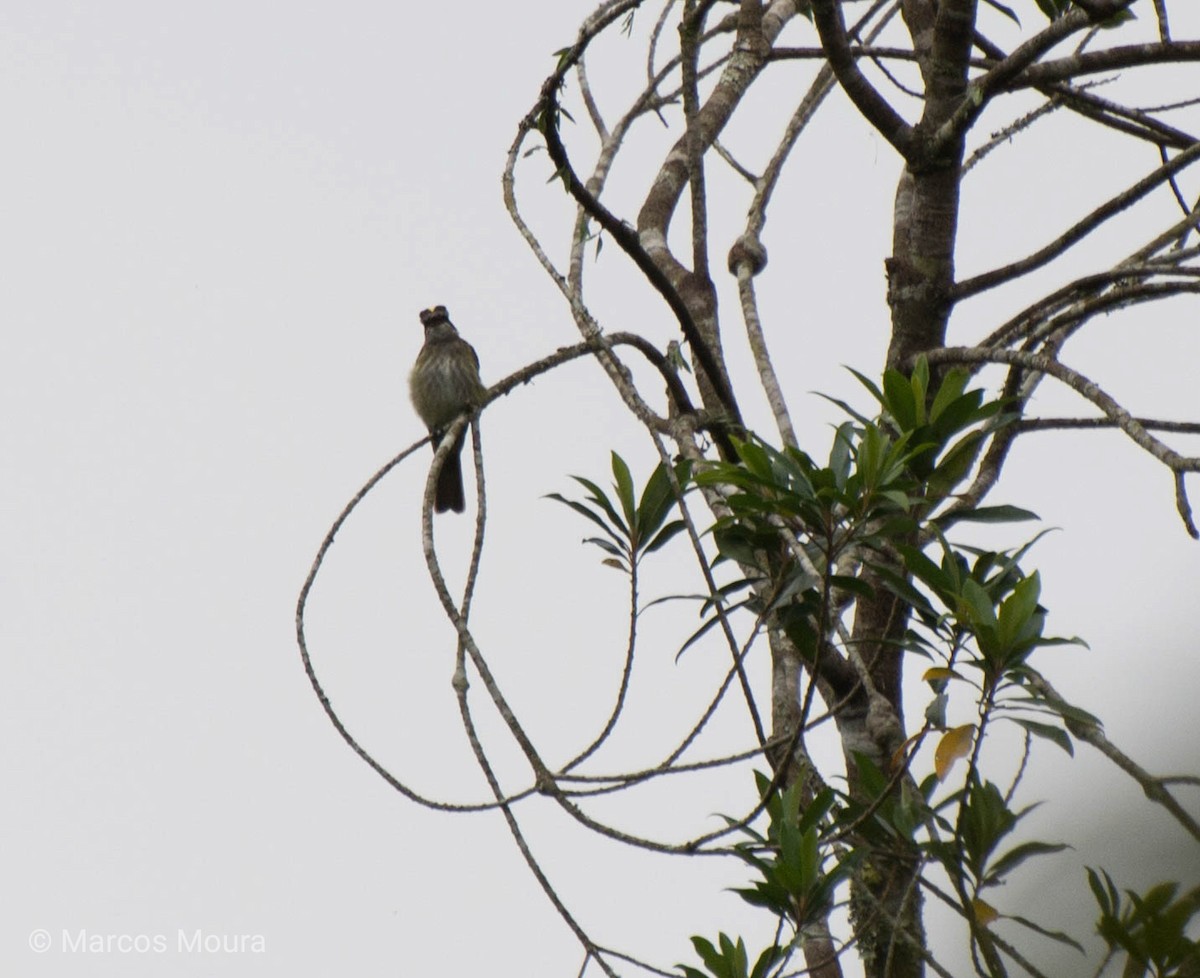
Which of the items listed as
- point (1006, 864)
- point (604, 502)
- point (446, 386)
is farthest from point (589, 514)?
point (446, 386)

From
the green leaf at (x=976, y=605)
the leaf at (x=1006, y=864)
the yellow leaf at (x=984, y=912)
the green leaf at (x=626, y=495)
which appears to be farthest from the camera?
the green leaf at (x=626, y=495)

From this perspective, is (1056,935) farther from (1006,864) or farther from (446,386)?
(446,386)

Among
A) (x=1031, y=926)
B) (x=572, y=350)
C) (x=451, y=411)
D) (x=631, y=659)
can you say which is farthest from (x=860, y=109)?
(x=451, y=411)

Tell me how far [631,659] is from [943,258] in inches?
56.9

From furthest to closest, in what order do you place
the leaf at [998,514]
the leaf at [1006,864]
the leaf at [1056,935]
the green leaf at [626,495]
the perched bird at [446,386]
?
1. the perched bird at [446,386]
2. the green leaf at [626,495]
3. the leaf at [998,514]
4. the leaf at [1006,864]
5. the leaf at [1056,935]

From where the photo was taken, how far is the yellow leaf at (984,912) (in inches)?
74.6

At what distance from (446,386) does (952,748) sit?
12.7 ft

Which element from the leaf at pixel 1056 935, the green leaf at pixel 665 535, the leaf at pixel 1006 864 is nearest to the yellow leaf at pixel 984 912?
the leaf at pixel 1006 864

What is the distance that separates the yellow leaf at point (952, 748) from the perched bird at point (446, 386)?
367cm

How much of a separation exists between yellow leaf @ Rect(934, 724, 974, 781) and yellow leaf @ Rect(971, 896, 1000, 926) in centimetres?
43

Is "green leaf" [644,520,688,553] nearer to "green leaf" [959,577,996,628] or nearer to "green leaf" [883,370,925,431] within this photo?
"green leaf" [883,370,925,431]

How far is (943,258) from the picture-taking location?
144 inches

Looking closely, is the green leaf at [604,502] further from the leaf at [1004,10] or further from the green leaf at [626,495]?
the leaf at [1004,10]

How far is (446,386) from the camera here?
6195 mm
